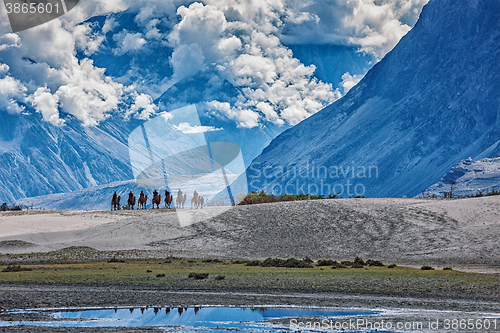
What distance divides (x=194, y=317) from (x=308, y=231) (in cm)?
2760

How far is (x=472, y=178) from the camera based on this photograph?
167125 millimetres

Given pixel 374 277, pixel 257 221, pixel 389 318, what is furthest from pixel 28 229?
pixel 389 318

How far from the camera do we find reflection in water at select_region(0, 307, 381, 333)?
15742 mm

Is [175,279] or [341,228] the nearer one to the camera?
[175,279]

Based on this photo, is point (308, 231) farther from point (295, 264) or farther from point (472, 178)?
point (472, 178)

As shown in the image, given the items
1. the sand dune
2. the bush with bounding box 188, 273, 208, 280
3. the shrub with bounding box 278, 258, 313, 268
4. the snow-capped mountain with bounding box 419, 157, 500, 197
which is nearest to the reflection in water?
the bush with bounding box 188, 273, 208, 280

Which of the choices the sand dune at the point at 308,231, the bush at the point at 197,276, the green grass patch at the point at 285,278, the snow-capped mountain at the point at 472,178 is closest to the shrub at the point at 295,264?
the green grass patch at the point at 285,278

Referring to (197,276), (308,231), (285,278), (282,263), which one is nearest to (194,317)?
(197,276)

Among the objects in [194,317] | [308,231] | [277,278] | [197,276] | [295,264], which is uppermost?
[308,231]

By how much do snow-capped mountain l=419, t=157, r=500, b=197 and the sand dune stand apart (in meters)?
112

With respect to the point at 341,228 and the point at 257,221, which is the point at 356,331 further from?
the point at 257,221

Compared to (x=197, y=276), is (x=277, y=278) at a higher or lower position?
lower

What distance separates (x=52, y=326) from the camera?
592 inches

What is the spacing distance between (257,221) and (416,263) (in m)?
16.5
